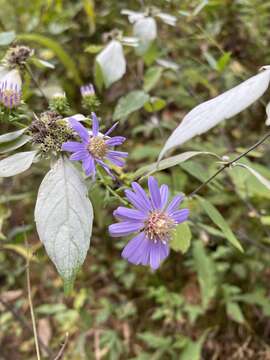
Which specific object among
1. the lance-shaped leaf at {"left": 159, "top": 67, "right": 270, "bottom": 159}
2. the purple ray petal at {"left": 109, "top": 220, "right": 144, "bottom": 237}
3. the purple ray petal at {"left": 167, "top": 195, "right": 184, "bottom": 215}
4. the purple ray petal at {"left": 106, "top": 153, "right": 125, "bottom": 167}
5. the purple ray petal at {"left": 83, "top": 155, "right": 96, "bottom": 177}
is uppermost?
the lance-shaped leaf at {"left": 159, "top": 67, "right": 270, "bottom": 159}

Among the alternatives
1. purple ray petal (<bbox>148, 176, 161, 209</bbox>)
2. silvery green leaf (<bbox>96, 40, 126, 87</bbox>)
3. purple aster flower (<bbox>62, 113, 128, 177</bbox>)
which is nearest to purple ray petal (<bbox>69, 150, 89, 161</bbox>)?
purple aster flower (<bbox>62, 113, 128, 177</bbox>)

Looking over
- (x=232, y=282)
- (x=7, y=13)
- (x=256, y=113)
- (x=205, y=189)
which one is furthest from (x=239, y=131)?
(x=7, y=13)

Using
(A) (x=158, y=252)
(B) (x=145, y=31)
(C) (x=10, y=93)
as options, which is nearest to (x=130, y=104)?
(B) (x=145, y=31)

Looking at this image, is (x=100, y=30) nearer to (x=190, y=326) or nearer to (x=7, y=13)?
(x=7, y=13)

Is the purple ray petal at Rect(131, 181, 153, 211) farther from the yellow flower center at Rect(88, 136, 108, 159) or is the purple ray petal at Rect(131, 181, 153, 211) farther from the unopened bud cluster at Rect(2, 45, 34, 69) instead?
the unopened bud cluster at Rect(2, 45, 34, 69)

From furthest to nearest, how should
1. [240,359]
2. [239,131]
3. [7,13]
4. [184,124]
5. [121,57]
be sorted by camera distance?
[7,13]
[239,131]
[240,359]
[121,57]
[184,124]
